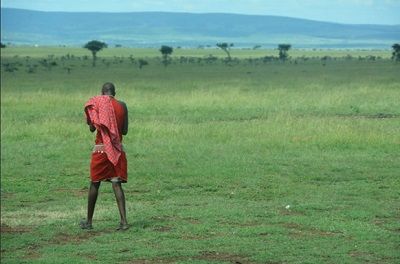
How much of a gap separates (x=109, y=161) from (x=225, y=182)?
368 centimetres

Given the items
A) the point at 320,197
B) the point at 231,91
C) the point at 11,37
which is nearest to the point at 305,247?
the point at 320,197

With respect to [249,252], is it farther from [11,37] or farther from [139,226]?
[11,37]

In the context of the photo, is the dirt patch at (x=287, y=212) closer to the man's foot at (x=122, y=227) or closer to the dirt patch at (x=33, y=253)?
the man's foot at (x=122, y=227)

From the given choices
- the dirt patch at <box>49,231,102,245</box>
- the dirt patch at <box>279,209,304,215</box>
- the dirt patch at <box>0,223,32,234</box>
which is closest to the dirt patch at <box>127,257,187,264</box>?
the dirt patch at <box>49,231,102,245</box>

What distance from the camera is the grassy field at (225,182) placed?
8.21 meters

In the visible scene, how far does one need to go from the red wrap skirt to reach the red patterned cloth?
10 centimetres

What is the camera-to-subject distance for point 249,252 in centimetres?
787

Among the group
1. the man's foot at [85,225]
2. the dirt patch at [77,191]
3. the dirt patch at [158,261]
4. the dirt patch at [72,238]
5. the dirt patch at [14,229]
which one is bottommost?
the dirt patch at [77,191]

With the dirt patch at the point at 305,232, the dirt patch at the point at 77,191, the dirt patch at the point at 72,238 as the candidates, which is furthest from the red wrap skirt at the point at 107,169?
the dirt patch at the point at 77,191

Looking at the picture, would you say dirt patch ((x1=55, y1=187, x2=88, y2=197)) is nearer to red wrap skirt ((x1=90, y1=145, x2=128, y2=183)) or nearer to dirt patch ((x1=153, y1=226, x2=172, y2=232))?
red wrap skirt ((x1=90, y1=145, x2=128, y2=183))

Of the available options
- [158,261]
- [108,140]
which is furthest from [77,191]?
[158,261]

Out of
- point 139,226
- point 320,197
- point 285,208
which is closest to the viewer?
point 139,226

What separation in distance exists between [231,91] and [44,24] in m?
152

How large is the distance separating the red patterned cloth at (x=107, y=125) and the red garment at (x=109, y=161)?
2 cm
